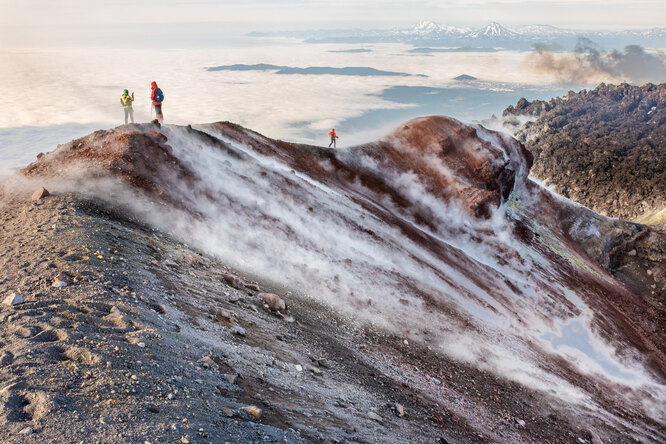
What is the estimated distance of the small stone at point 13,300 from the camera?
30.6 ft

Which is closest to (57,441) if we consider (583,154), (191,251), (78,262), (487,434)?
(78,262)

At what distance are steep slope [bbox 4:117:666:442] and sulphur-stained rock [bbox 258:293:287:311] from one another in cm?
69

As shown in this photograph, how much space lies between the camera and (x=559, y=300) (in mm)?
29922

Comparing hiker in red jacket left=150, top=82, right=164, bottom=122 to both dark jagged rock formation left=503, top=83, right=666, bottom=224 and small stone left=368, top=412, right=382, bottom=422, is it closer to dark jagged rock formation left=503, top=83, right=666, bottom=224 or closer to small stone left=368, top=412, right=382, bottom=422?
small stone left=368, top=412, right=382, bottom=422

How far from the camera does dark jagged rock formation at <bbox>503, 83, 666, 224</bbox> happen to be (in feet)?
310

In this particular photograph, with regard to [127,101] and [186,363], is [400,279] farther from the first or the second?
[127,101]

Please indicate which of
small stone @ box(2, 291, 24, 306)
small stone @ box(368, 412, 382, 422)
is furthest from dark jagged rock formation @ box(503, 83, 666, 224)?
small stone @ box(2, 291, 24, 306)

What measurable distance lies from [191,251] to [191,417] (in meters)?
8.89

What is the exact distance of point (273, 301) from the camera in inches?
572

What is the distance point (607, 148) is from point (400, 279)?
109048mm

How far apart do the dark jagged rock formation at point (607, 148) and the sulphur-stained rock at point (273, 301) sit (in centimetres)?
8158

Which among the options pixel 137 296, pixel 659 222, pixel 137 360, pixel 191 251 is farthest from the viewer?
pixel 659 222

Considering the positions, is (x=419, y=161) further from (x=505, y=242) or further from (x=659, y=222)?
(x=659, y=222)

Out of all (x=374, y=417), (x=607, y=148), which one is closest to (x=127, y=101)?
(x=374, y=417)
